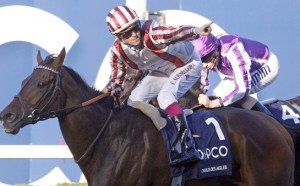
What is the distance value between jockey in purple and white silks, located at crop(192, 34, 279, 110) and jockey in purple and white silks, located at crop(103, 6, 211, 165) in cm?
39

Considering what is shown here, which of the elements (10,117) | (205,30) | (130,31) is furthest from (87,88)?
(205,30)

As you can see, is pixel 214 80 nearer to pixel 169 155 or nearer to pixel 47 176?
pixel 47 176

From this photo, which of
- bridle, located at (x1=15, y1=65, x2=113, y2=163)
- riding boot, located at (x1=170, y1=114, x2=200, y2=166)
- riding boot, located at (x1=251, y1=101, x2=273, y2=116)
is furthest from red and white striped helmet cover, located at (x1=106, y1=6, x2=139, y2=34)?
riding boot, located at (x1=251, y1=101, x2=273, y2=116)

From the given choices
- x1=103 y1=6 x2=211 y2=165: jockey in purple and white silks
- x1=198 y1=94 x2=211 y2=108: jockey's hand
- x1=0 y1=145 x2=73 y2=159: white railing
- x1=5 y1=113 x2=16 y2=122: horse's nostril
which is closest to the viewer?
x1=5 y1=113 x2=16 y2=122: horse's nostril

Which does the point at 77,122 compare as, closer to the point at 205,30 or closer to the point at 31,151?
the point at 205,30

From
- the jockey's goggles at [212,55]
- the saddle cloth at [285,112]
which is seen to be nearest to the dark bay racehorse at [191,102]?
→ the saddle cloth at [285,112]

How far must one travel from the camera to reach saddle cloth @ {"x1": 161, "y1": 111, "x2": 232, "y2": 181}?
6078mm

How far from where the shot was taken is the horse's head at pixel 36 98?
5.61 m

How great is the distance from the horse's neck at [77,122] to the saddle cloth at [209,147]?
0.53 m

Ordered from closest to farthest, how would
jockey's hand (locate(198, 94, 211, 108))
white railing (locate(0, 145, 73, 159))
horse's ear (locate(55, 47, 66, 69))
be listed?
1. horse's ear (locate(55, 47, 66, 69))
2. jockey's hand (locate(198, 94, 211, 108))
3. white railing (locate(0, 145, 73, 159))

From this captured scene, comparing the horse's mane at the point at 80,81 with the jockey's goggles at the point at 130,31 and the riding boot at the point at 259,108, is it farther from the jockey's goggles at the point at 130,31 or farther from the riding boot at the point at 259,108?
the riding boot at the point at 259,108

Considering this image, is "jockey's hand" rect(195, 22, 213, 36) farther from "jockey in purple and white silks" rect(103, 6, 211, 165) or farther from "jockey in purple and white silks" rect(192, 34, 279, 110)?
"jockey in purple and white silks" rect(192, 34, 279, 110)

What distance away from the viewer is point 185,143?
5.98m

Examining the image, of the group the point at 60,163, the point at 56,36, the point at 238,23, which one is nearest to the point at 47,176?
the point at 60,163
